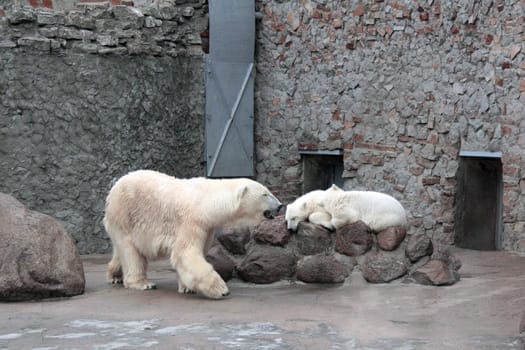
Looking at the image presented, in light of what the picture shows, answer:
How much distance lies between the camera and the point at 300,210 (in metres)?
7.77

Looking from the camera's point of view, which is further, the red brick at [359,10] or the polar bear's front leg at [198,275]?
the red brick at [359,10]

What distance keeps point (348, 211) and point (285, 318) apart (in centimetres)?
182

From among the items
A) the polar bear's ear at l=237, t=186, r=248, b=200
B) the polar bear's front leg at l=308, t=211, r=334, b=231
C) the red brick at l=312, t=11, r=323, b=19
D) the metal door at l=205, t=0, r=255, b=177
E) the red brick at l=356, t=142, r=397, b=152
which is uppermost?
the red brick at l=312, t=11, r=323, b=19

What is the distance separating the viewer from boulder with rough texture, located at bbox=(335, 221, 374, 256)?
751 cm

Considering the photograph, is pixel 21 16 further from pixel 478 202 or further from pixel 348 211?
pixel 478 202

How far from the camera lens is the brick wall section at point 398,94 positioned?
9.13m

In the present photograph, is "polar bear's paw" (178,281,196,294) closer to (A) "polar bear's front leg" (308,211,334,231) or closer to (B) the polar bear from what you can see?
(B) the polar bear

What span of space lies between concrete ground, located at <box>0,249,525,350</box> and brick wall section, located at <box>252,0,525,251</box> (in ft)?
7.28

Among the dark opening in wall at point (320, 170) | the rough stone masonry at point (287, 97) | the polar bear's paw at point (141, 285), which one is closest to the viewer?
the polar bear's paw at point (141, 285)

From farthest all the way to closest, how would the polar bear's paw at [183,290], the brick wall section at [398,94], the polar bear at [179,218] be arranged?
the brick wall section at [398,94] < the polar bear's paw at [183,290] < the polar bear at [179,218]

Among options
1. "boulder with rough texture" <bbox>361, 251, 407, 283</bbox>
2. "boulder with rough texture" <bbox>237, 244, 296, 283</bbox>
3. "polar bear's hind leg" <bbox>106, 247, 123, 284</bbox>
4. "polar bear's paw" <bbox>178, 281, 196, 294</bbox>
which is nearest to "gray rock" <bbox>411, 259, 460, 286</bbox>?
"boulder with rough texture" <bbox>361, 251, 407, 283</bbox>

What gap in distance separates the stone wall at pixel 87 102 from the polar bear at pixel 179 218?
3.77 meters

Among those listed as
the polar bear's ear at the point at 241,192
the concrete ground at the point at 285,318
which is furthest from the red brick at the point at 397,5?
the polar bear's ear at the point at 241,192

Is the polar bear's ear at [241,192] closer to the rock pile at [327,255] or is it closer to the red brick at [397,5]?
the rock pile at [327,255]
